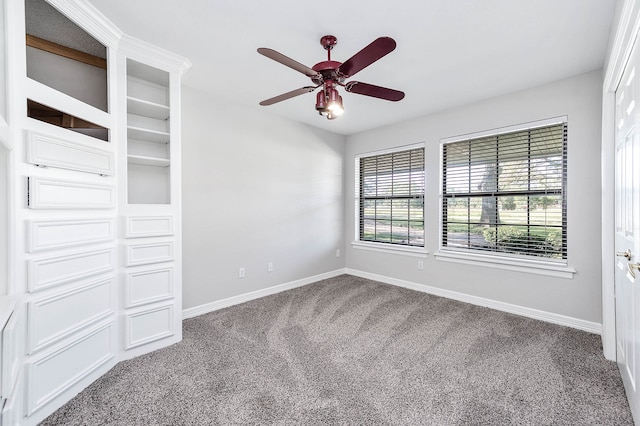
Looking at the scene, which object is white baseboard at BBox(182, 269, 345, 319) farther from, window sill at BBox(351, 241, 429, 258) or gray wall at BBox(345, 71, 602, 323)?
gray wall at BBox(345, 71, 602, 323)

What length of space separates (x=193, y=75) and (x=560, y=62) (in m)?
3.48

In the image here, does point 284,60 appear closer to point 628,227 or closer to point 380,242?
point 628,227

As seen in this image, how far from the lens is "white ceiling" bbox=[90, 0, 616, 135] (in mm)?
1898

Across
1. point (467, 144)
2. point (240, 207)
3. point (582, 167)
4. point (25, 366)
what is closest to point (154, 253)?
point (25, 366)

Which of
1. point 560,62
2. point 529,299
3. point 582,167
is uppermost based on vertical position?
point 560,62

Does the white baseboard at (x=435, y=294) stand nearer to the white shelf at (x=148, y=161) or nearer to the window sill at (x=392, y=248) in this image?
the window sill at (x=392, y=248)

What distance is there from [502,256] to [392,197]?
177 centimetres

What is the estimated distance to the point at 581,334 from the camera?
8.84 feet

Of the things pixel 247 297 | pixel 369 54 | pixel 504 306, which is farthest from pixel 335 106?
pixel 504 306

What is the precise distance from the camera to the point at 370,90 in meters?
2.09

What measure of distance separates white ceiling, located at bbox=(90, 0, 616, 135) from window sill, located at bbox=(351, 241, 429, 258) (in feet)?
7.11

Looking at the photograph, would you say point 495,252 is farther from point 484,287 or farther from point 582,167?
point 582,167

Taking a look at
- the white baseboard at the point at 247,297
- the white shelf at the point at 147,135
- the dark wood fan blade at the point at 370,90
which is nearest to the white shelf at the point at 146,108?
the white shelf at the point at 147,135

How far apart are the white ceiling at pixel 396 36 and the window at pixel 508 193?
654mm
